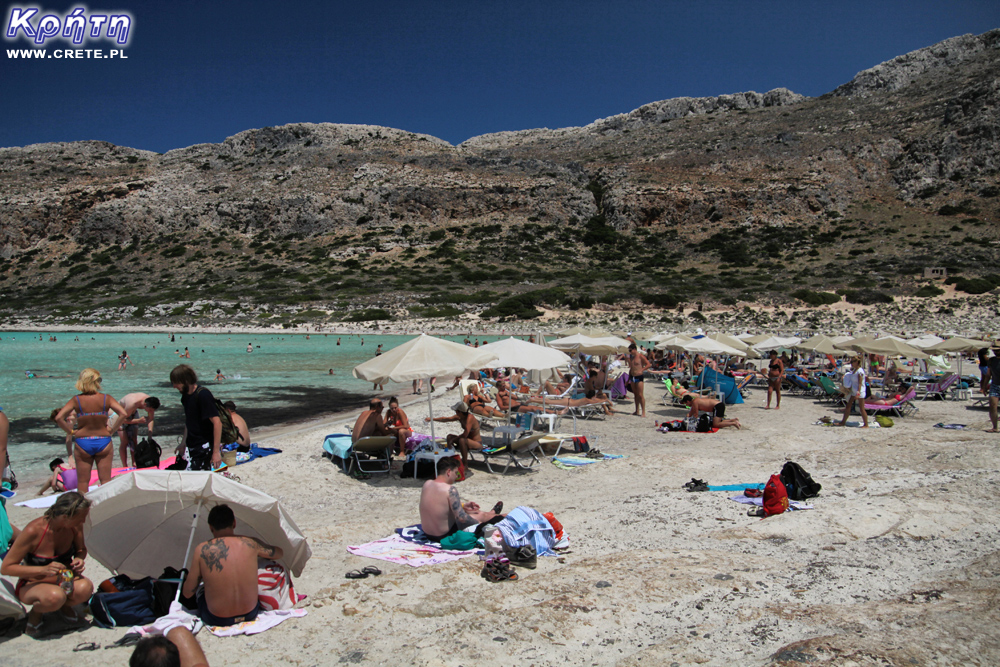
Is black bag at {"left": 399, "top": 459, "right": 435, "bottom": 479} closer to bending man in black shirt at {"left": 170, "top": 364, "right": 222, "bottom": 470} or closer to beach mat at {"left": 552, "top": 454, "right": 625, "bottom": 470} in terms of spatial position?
beach mat at {"left": 552, "top": 454, "right": 625, "bottom": 470}

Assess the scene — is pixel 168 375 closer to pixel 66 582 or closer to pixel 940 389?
pixel 66 582

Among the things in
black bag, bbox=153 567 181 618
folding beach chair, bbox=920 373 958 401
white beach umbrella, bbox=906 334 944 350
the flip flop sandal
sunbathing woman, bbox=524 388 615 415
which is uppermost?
white beach umbrella, bbox=906 334 944 350

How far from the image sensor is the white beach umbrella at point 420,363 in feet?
23.5

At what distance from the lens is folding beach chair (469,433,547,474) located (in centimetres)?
823

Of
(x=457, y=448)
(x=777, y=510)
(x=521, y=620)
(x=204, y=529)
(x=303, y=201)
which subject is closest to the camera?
(x=521, y=620)

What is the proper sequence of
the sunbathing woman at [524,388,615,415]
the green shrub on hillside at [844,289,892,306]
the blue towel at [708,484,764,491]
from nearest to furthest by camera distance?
the blue towel at [708,484,764,491]
the sunbathing woman at [524,388,615,415]
the green shrub on hillside at [844,289,892,306]

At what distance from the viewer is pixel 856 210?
62.8 metres

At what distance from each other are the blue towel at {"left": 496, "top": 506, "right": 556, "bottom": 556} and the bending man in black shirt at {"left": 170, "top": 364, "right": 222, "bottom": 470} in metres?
2.71

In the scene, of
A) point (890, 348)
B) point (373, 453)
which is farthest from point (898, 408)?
point (373, 453)

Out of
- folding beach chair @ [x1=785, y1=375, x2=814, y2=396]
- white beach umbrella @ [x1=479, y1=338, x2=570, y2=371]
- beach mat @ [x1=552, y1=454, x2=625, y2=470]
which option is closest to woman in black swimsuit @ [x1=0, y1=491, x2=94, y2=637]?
white beach umbrella @ [x1=479, y1=338, x2=570, y2=371]

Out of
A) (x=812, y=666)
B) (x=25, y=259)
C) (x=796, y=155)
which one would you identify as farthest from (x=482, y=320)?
(x=25, y=259)

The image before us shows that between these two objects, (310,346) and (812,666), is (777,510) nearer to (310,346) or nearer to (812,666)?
(812,666)

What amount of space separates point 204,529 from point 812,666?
3829 millimetres

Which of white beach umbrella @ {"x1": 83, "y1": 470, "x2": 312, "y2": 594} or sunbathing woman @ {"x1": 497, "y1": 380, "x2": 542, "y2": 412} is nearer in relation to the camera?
white beach umbrella @ {"x1": 83, "y1": 470, "x2": 312, "y2": 594}
